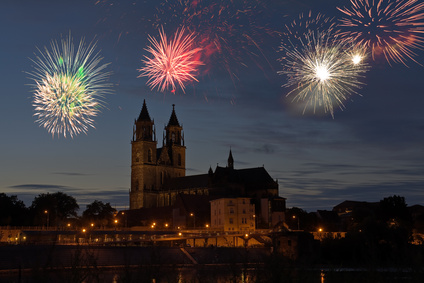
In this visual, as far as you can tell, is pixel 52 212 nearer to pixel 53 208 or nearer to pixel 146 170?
pixel 53 208

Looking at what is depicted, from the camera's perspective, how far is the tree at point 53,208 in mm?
128000

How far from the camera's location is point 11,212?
411ft

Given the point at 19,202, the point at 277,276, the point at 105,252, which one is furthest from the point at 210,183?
the point at 277,276

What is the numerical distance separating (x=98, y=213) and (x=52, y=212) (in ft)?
61.9

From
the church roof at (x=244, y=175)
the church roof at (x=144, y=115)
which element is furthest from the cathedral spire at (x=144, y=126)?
the church roof at (x=244, y=175)

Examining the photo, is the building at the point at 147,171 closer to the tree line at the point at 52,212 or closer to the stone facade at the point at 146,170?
the stone facade at the point at 146,170

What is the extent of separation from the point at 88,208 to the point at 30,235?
47.3 metres

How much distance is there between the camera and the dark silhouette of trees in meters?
122

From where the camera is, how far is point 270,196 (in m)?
157

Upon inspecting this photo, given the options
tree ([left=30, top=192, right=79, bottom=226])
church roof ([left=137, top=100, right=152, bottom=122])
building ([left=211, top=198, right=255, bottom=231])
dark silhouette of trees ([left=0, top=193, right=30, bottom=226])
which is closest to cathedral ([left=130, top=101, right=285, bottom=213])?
church roof ([left=137, top=100, right=152, bottom=122])

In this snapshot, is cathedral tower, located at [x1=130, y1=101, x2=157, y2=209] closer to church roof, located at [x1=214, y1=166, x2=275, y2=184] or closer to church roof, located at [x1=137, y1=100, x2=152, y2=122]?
church roof, located at [x1=137, y1=100, x2=152, y2=122]

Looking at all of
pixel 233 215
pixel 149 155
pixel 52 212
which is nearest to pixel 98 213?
pixel 52 212

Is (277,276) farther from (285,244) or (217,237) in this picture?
(217,237)

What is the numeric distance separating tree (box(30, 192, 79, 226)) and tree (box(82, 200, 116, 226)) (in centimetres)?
456
